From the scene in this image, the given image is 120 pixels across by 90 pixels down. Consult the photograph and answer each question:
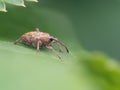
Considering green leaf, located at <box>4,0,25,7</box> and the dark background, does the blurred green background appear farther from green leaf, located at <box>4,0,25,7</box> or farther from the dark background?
green leaf, located at <box>4,0,25,7</box>

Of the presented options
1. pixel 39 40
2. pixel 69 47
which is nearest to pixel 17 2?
pixel 69 47

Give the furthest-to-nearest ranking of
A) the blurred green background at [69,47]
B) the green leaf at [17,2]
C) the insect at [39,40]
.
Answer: the insect at [39,40]
the green leaf at [17,2]
the blurred green background at [69,47]

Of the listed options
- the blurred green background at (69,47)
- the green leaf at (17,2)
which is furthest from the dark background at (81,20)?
the green leaf at (17,2)

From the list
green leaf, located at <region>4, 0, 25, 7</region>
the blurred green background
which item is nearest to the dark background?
the blurred green background

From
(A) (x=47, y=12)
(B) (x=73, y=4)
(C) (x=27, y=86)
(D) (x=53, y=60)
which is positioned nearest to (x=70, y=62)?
(D) (x=53, y=60)

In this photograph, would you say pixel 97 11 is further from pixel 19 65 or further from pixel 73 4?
pixel 19 65

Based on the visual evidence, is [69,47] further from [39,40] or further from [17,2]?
[17,2]

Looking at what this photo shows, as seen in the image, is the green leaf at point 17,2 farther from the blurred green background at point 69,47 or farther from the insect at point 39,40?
the insect at point 39,40
